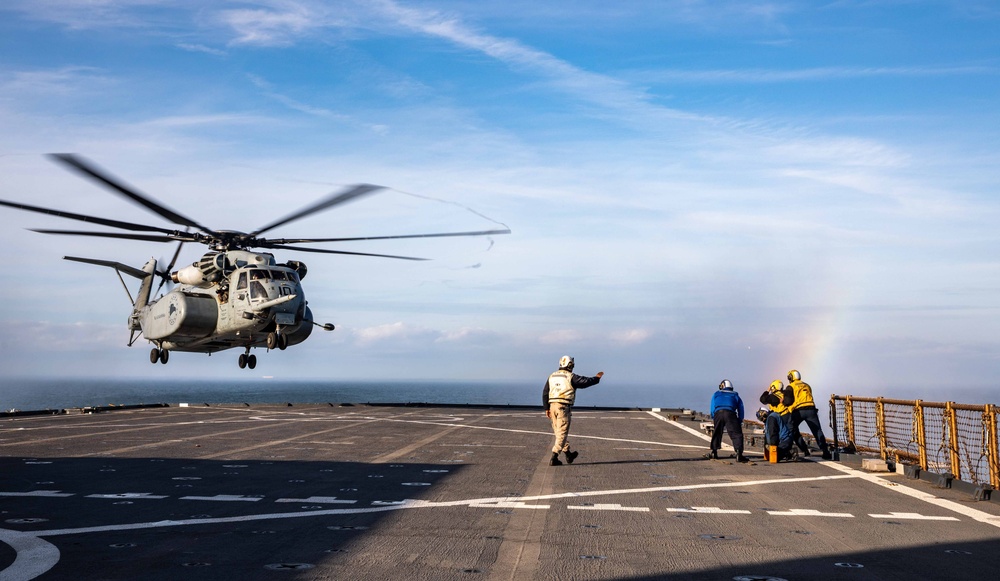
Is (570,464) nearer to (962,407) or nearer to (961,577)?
(962,407)

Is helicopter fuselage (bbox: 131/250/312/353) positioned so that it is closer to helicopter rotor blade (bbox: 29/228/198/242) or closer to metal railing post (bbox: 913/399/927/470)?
helicopter rotor blade (bbox: 29/228/198/242)

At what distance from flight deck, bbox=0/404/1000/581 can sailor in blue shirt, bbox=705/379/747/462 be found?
445 mm

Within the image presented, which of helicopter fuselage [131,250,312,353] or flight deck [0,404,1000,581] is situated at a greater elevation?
helicopter fuselage [131,250,312,353]

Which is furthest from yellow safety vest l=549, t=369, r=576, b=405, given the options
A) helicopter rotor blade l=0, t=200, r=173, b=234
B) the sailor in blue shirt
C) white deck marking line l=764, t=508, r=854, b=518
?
helicopter rotor blade l=0, t=200, r=173, b=234

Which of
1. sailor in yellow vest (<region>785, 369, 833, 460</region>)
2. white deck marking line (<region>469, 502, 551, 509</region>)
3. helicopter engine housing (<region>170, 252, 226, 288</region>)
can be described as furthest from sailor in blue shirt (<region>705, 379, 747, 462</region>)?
helicopter engine housing (<region>170, 252, 226, 288</region>)

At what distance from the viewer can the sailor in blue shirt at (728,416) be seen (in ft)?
63.0

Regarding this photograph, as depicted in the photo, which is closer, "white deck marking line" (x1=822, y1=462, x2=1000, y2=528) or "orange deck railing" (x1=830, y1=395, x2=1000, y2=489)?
"white deck marking line" (x1=822, y1=462, x2=1000, y2=528)

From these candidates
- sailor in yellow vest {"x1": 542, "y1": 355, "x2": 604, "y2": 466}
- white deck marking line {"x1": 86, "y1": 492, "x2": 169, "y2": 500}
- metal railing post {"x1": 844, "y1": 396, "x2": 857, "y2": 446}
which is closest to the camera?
white deck marking line {"x1": 86, "y1": 492, "x2": 169, "y2": 500}

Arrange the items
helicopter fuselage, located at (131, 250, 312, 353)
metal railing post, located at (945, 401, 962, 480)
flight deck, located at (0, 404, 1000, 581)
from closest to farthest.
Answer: flight deck, located at (0, 404, 1000, 581), metal railing post, located at (945, 401, 962, 480), helicopter fuselage, located at (131, 250, 312, 353)

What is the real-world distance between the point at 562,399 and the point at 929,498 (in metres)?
7.07

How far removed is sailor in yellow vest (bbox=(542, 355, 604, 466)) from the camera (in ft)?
58.9

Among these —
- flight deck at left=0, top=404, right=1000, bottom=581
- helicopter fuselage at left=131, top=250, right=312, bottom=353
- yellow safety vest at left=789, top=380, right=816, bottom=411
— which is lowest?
flight deck at left=0, top=404, right=1000, bottom=581

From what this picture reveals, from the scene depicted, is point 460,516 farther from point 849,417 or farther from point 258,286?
point 258,286

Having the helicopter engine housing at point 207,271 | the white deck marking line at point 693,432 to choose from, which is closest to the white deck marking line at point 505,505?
the white deck marking line at point 693,432
